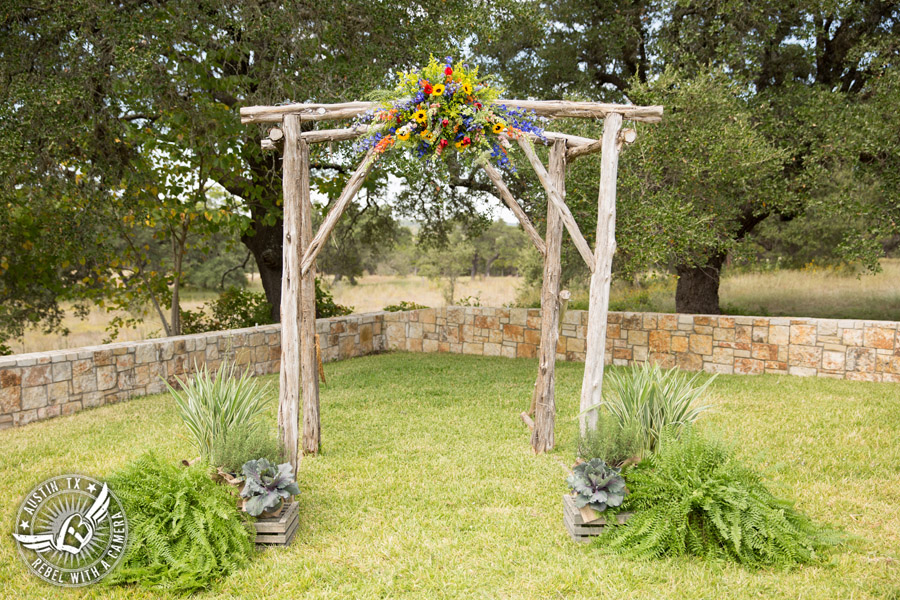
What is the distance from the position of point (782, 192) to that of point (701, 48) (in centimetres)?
248

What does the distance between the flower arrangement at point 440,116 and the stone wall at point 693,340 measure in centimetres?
344

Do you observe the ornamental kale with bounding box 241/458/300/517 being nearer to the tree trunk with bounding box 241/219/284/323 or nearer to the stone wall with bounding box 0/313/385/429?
the stone wall with bounding box 0/313/385/429

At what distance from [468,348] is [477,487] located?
5.75 meters

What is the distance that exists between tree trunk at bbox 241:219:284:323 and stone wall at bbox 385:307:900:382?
1970 mm

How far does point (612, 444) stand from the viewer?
3.51 metres

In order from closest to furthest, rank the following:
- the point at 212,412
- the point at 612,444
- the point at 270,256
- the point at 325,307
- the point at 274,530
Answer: the point at 274,530, the point at 612,444, the point at 212,412, the point at 270,256, the point at 325,307

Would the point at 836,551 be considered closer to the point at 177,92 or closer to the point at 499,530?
the point at 499,530

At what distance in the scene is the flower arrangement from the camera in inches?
158

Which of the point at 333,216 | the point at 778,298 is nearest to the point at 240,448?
the point at 333,216

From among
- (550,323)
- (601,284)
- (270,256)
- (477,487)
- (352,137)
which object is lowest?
(477,487)

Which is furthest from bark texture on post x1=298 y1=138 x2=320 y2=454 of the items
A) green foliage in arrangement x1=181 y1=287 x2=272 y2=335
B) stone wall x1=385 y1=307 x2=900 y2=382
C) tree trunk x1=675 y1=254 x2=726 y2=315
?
tree trunk x1=675 y1=254 x2=726 y2=315

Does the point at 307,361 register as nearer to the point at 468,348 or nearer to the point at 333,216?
the point at 333,216

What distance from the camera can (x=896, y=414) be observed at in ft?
18.7

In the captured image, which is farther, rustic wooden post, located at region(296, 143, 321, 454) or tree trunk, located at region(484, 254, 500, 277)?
tree trunk, located at region(484, 254, 500, 277)
